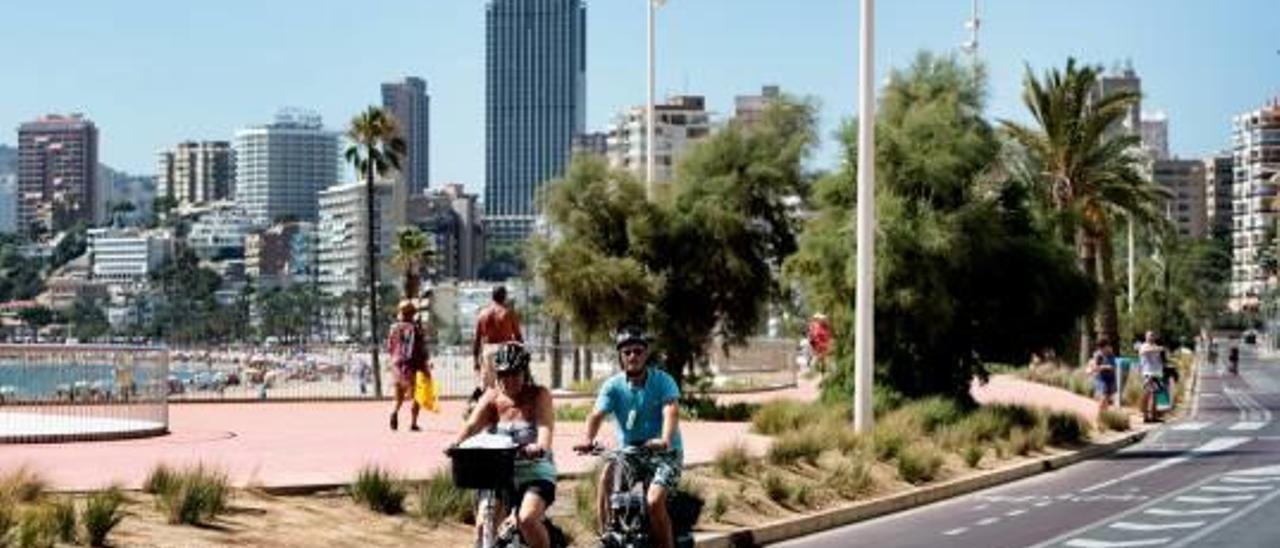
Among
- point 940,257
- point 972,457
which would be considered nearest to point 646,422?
point 972,457

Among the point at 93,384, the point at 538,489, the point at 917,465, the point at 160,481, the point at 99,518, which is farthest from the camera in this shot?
the point at 93,384

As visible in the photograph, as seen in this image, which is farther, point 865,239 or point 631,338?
point 865,239

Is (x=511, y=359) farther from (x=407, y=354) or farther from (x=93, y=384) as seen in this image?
(x=93, y=384)

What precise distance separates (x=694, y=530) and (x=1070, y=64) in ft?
117

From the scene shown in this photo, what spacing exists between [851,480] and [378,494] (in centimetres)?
704

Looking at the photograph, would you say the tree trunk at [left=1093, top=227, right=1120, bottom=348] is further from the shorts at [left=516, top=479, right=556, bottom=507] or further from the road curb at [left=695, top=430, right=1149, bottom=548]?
the shorts at [left=516, top=479, right=556, bottom=507]

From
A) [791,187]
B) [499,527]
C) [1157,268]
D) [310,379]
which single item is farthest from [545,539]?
[1157,268]

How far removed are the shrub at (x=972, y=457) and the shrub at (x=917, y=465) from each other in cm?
148

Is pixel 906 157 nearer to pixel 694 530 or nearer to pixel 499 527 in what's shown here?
pixel 694 530

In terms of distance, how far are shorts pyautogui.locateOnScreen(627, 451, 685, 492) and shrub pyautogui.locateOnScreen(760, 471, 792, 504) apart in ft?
23.0

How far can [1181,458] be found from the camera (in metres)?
28.5

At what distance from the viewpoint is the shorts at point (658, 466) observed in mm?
12672

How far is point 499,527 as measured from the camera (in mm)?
11227

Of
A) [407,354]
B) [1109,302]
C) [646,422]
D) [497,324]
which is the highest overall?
[1109,302]
